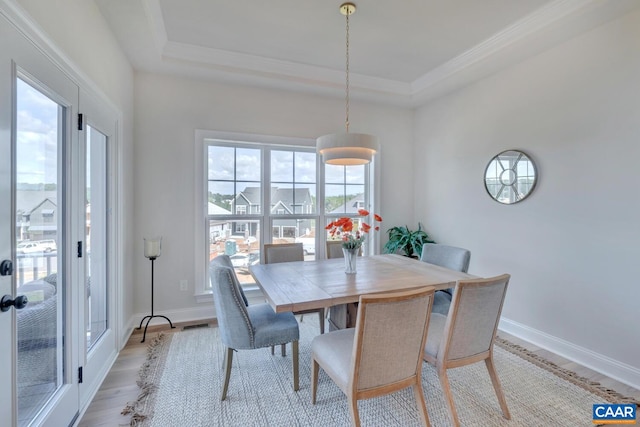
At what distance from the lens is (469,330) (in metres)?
1.77

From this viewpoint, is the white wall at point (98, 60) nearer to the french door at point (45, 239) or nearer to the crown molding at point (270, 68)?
the french door at point (45, 239)

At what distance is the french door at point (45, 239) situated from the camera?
4.00 feet

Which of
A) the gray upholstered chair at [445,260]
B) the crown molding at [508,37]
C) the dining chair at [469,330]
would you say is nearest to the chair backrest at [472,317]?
the dining chair at [469,330]

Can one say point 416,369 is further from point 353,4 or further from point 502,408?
point 353,4

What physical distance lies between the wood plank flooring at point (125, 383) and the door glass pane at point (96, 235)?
1.11 ft

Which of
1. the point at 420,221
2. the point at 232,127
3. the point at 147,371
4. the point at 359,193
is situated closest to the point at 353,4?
the point at 232,127

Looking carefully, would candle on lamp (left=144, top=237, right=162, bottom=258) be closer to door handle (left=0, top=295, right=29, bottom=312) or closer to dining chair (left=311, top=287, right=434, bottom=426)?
door handle (left=0, top=295, right=29, bottom=312)

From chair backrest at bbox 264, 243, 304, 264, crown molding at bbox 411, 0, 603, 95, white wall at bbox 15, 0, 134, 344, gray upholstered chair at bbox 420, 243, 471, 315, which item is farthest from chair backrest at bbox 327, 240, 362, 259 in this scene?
crown molding at bbox 411, 0, 603, 95

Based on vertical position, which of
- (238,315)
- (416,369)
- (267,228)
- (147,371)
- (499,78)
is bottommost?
(147,371)

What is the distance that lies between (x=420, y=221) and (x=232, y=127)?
2921 mm

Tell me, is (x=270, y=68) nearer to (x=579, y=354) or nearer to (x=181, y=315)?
(x=181, y=315)

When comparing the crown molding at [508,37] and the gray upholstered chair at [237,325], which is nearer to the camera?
the gray upholstered chair at [237,325]

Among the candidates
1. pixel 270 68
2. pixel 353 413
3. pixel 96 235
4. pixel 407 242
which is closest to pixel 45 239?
pixel 96 235

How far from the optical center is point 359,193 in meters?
4.32
